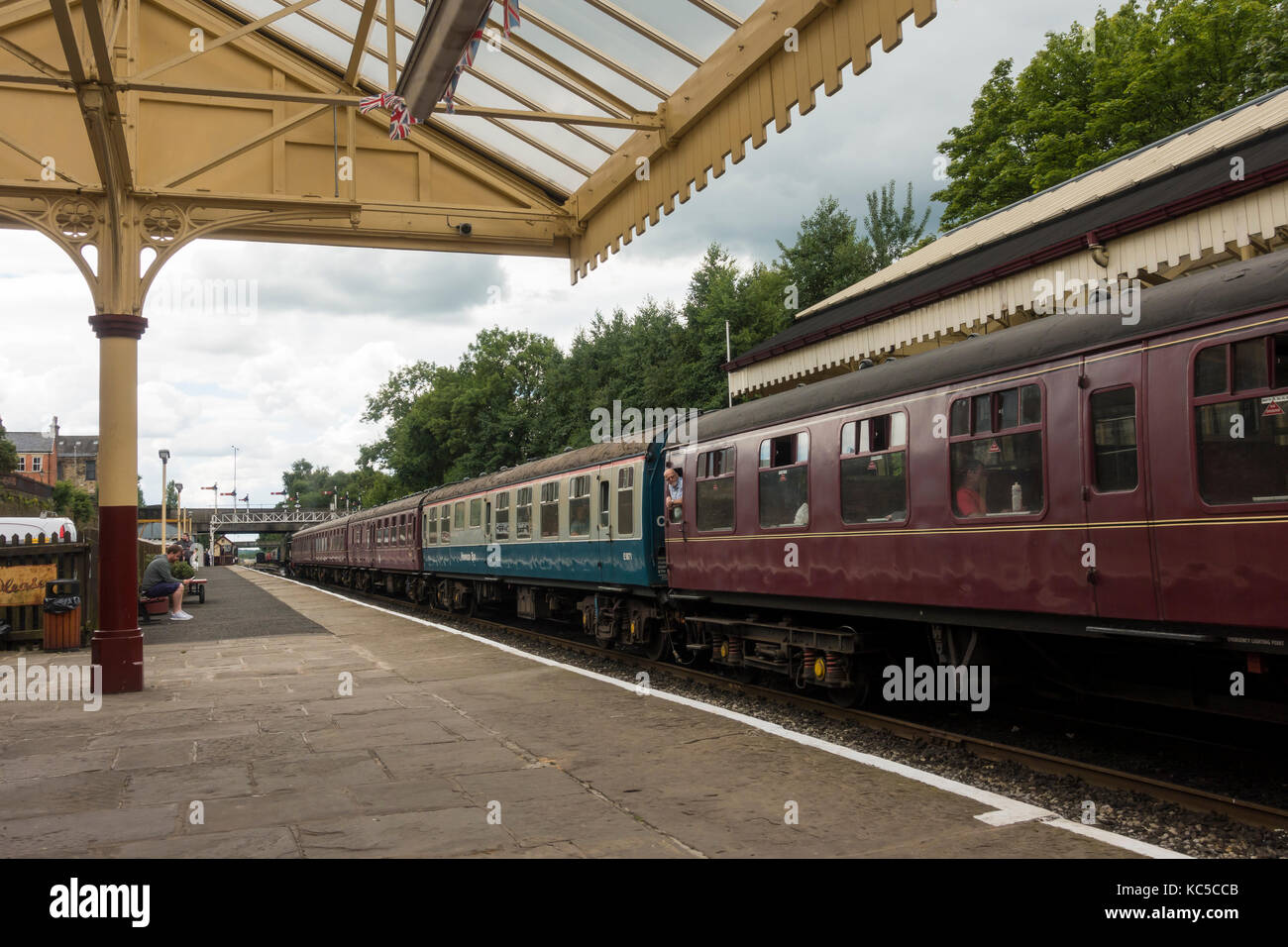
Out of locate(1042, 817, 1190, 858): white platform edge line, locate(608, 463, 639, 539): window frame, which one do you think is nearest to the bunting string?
locate(1042, 817, 1190, 858): white platform edge line

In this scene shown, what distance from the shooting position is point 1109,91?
101 feet

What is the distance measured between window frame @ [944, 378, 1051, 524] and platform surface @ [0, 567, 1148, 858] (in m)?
1.95

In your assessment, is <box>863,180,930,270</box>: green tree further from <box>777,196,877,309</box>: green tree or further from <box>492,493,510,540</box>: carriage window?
<box>492,493,510,540</box>: carriage window

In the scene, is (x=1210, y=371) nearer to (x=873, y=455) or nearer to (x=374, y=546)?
(x=873, y=455)

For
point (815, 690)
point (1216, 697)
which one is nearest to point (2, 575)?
point (815, 690)

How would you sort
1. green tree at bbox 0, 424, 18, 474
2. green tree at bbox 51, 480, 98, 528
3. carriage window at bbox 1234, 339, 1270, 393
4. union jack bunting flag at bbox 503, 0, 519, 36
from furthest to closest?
green tree at bbox 51, 480, 98, 528 < green tree at bbox 0, 424, 18, 474 < union jack bunting flag at bbox 503, 0, 519, 36 < carriage window at bbox 1234, 339, 1270, 393

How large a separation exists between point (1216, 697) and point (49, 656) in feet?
44.7

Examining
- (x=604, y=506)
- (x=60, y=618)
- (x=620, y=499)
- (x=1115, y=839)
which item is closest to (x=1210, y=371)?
(x=1115, y=839)

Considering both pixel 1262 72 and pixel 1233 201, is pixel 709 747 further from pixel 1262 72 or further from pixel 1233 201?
pixel 1262 72

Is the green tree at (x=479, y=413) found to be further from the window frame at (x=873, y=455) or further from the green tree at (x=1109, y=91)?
the window frame at (x=873, y=455)

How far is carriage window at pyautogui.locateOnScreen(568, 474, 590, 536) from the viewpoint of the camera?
14.5 metres

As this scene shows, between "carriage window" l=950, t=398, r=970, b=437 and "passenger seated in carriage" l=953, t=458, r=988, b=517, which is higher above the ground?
"carriage window" l=950, t=398, r=970, b=437

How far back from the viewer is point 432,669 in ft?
38.7

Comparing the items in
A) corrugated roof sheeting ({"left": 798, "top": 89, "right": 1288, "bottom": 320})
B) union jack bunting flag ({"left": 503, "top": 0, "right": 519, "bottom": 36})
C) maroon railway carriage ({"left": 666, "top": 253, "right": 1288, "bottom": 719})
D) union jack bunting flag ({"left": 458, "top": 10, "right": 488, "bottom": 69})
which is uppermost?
corrugated roof sheeting ({"left": 798, "top": 89, "right": 1288, "bottom": 320})
